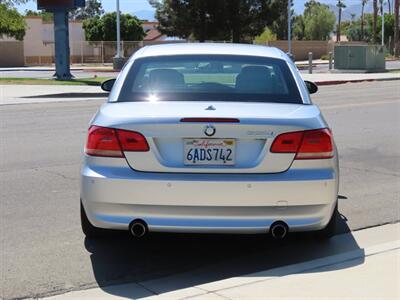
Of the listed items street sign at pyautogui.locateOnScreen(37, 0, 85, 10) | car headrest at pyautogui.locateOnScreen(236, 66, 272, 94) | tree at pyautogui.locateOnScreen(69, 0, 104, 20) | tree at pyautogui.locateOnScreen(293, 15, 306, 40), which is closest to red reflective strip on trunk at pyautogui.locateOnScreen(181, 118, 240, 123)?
car headrest at pyautogui.locateOnScreen(236, 66, 272, 94)

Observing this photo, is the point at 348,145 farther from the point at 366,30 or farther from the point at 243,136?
the point at 366,30

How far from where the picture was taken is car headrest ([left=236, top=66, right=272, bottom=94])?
17.6 feet

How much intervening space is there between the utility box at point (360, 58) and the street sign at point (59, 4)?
1556 cm

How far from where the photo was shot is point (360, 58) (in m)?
36.9

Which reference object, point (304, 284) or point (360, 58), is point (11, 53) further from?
point (304, 284)

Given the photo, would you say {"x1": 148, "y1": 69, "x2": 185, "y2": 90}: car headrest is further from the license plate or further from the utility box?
the utility box

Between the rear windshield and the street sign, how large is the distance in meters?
25.7

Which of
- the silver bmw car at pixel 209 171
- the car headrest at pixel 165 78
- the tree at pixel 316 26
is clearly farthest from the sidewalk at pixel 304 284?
the tree at pixel 316 26

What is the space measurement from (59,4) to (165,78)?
26257mm

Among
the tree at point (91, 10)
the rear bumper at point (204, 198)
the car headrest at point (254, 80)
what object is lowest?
the rear bumper at point (204, 198)

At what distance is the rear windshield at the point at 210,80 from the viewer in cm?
523

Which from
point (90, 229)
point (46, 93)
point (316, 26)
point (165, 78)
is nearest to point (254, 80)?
point (165, 78)

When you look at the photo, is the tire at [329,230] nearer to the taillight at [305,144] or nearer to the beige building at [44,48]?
the taillight at [305,144]

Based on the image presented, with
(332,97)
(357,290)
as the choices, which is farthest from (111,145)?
(332,97)
